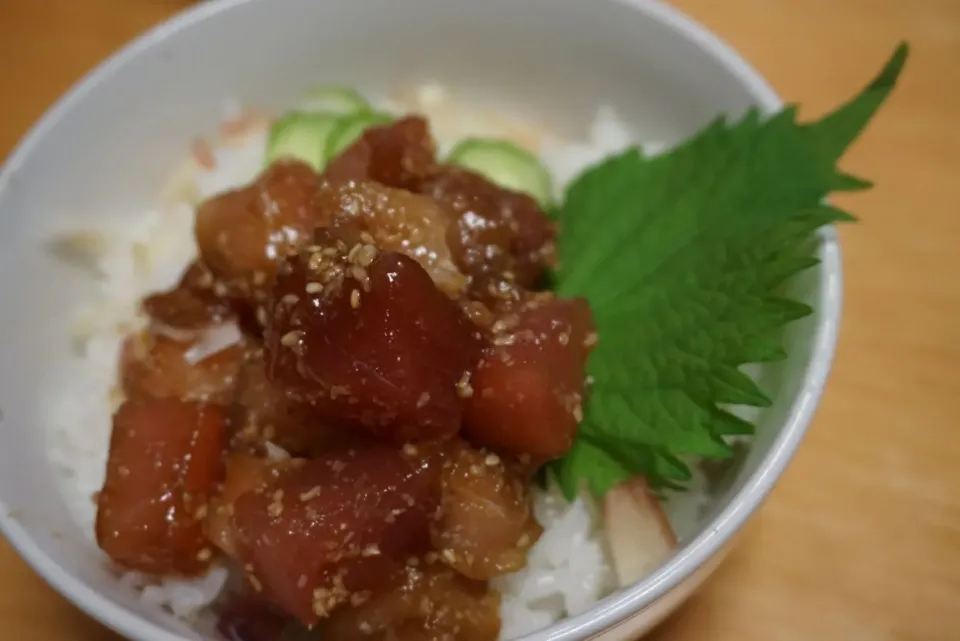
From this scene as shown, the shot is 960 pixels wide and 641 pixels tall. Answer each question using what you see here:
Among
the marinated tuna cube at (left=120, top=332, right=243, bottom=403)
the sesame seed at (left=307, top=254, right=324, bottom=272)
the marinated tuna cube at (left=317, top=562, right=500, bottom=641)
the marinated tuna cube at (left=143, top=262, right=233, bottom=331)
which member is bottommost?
the marinated tuna cube at (left=317, top=562, right=500, bottom=641)

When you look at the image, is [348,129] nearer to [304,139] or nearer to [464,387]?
[304,139]

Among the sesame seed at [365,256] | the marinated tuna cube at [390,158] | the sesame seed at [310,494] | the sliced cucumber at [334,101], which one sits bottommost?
the sesame seed at [310,494]

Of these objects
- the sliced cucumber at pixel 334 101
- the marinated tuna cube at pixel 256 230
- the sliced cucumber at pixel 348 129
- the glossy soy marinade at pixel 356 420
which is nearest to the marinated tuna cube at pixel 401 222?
the glossy soy marinade at pixel 356 420

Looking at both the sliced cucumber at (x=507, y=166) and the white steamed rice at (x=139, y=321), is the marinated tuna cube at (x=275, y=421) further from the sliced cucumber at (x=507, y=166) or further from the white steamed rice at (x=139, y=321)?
the sliced cucumber at (x=507, y=166)

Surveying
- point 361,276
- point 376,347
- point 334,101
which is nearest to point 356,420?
point 376,347

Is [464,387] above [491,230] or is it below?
below

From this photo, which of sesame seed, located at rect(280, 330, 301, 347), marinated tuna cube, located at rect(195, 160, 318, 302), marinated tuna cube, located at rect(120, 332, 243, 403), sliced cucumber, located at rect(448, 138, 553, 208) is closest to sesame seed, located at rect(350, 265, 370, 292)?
sesame seed, located at rect(280, 330, 301, 347)

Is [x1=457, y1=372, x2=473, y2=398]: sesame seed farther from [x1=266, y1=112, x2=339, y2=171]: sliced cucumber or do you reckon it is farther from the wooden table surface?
[x1=266, y1=112, x2=339, y2=171]: sliced cucumber
